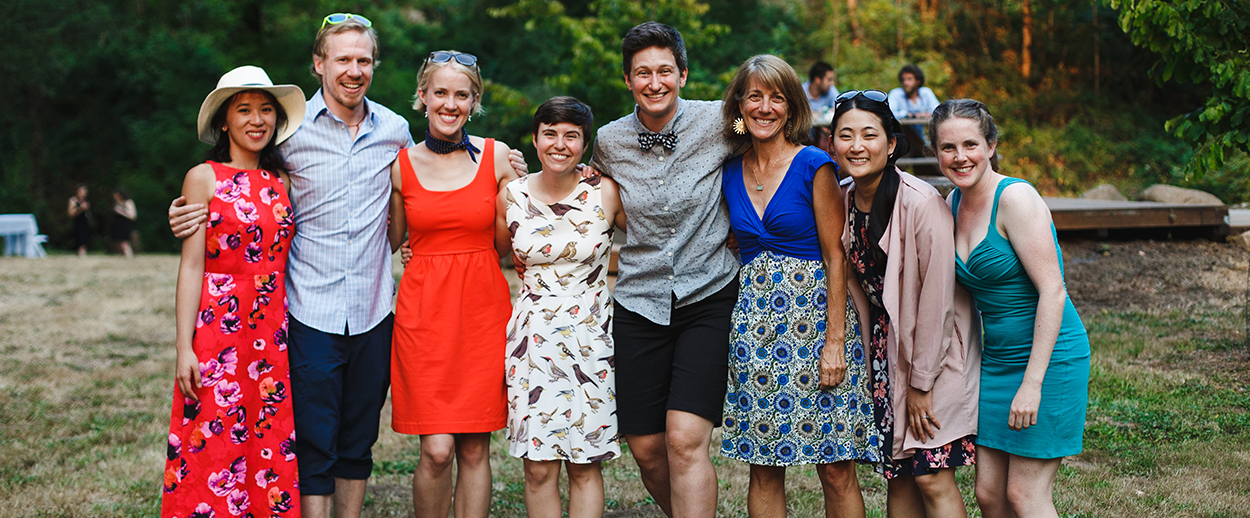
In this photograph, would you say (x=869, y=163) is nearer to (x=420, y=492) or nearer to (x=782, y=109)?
(x=782, y=109)

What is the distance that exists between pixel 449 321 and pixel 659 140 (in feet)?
3.32

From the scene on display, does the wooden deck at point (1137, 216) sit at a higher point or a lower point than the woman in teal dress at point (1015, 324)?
higher

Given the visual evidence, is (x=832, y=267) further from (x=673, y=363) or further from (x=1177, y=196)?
(x=1177, y=196)

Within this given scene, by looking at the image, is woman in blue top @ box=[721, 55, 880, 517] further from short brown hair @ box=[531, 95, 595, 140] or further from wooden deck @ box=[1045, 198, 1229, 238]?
wooden deck @ box=[1045, 198, 1229, 238]

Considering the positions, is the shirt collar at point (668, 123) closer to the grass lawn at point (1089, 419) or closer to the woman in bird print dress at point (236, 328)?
the woman in bird print dress at point (236, 328)

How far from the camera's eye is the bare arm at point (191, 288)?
3.23 metres

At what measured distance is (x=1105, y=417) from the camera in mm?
5641

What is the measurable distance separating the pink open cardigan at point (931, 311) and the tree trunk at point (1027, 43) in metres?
19.1

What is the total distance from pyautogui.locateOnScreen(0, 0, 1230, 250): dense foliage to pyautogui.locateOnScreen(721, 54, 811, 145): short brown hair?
420 inches

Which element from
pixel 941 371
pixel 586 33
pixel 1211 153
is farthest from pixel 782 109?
pixel 586 33

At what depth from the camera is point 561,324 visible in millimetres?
3416

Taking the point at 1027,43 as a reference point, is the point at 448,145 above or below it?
below

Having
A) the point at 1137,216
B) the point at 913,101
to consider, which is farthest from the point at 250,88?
the point at 1137,216

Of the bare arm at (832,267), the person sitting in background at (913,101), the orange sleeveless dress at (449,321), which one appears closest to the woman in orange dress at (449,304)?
the orange sleeveless dress at (449,321)
